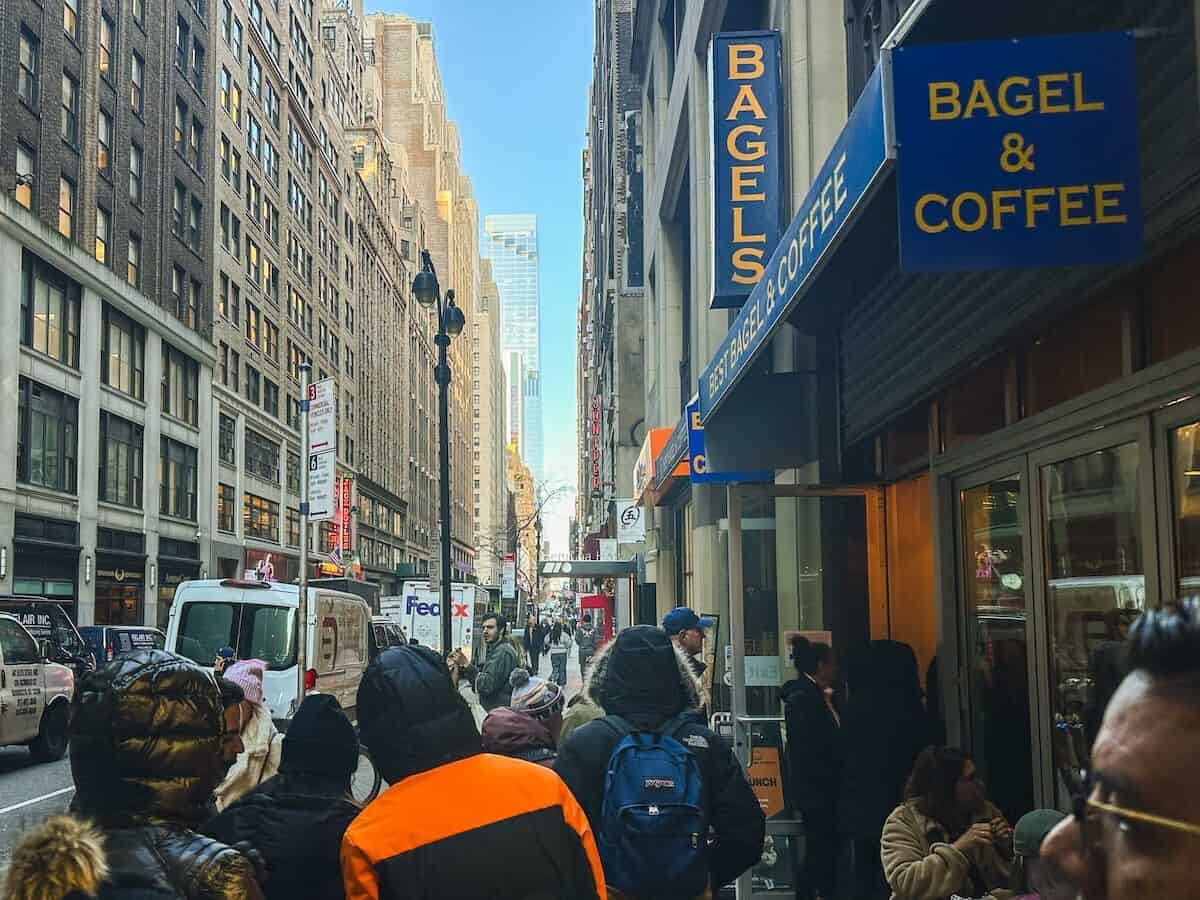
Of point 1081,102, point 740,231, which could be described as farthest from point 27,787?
point 1081,102

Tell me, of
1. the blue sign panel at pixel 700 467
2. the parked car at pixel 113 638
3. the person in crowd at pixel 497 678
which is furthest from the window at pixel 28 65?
the blue sign panel at pixel 700 467

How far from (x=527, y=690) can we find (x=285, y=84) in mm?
58440

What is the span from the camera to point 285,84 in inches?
2325

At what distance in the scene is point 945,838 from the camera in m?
5.43

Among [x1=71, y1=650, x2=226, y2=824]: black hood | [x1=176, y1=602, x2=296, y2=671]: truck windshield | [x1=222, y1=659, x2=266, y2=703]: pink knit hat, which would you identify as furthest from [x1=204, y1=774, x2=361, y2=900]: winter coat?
[x1=176, y1=602, x2=296, y2=671]: truck windshield

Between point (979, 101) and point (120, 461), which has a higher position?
point (120, 461)

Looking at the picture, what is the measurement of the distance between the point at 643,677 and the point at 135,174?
134 ft

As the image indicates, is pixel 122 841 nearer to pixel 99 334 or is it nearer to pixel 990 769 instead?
pixel 990 769

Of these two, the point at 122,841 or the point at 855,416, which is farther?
the point at 855,416

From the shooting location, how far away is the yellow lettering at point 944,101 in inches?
155

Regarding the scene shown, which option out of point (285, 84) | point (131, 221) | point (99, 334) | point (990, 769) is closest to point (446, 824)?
point (990, 769)

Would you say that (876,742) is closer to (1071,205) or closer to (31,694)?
(1071,205)

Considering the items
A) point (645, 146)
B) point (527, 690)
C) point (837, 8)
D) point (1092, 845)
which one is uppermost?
point (645, 146)

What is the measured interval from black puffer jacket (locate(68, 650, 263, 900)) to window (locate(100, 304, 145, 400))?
37.9 m
